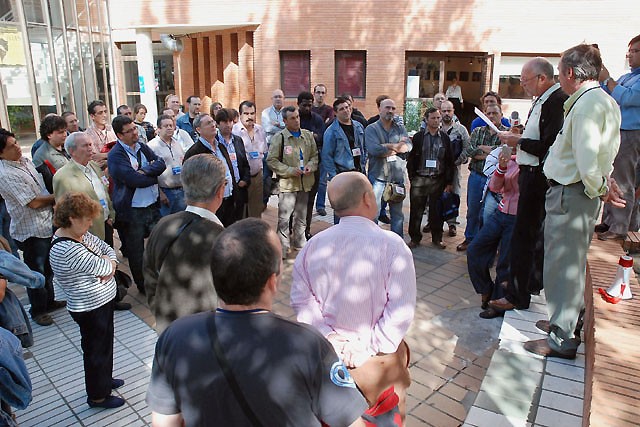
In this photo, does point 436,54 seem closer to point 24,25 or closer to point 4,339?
point 24,25

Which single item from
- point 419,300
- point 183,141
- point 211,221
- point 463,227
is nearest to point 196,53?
point 183,141

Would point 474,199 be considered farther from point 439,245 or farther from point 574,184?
point 574,184

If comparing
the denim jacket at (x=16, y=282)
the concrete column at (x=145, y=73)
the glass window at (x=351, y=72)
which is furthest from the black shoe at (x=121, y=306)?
the concrete column at (x=145, y=73)

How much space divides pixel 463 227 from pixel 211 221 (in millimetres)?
5653

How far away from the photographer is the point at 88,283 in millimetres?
3256

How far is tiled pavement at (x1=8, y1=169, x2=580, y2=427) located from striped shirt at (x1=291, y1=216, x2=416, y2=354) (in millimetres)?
1225

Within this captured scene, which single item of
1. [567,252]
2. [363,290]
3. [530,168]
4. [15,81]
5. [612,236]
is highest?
[15,81]

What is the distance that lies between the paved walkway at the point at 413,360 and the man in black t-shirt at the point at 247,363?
2.02 metres

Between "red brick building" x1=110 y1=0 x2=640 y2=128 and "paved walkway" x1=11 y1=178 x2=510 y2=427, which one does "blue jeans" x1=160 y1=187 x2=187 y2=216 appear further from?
"red brick building" x1=110 y1=0 x2=640 y2=128

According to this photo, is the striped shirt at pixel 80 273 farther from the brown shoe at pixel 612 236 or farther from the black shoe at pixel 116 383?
the brown shoe at pixel 612 236

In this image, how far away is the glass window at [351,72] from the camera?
15852mm

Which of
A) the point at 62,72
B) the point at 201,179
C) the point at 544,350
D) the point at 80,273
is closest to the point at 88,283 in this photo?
the point at 80,273

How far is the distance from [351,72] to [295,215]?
10.6m

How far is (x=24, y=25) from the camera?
10664mm
